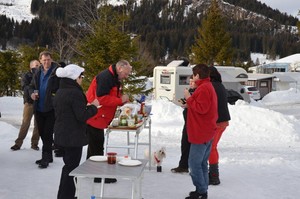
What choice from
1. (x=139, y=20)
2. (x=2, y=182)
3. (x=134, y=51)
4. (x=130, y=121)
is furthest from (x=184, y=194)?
(x=139, y=20)

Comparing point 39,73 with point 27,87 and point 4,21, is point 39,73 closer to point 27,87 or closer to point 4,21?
point 27,87

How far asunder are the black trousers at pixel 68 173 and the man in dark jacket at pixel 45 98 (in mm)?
1955

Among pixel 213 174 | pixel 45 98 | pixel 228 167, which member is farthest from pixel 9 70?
pixel 213 174

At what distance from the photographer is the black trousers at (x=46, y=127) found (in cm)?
591

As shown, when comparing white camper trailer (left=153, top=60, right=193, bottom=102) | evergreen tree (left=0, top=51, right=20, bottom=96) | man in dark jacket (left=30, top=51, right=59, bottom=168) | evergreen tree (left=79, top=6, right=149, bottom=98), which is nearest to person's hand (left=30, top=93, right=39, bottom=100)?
man in dark jacket (left=30, top=51, right=59, bottom=168)

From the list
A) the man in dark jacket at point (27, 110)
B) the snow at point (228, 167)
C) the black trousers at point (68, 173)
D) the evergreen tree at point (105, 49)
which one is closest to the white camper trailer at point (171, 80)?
the evergreen tree at point (105, 49)

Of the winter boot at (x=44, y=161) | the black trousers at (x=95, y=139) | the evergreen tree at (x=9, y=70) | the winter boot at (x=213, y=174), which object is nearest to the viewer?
the black trousers at (x=95, y=139)

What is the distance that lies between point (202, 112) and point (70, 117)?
146 centimetres

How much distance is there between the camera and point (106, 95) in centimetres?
483

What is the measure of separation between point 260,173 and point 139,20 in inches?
A: 5326

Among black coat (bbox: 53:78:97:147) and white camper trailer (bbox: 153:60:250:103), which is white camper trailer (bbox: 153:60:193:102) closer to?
white camper trailer (bbox: 153:60:250:103)

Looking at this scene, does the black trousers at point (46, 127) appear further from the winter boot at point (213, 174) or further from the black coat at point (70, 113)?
the winter boot at point (213, 174)

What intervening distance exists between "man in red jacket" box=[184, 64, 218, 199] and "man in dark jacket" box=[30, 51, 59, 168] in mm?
2337

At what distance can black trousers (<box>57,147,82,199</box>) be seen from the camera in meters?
4.00
